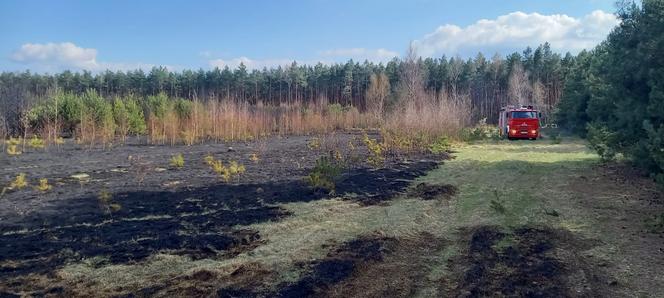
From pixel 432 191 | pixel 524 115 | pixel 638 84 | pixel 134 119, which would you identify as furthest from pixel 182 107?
pixel 638 84

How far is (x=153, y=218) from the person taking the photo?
662 centimetres

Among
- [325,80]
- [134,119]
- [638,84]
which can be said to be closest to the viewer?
[638,84]

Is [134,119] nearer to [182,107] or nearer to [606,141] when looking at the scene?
[182,107]

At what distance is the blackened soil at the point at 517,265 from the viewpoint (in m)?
4.15

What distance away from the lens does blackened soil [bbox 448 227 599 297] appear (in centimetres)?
415

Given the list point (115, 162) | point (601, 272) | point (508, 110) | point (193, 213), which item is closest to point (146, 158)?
point (115, 162)

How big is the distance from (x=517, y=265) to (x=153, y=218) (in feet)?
15.6

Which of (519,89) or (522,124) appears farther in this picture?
(519,89)

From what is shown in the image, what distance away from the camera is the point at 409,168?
12.4 meters

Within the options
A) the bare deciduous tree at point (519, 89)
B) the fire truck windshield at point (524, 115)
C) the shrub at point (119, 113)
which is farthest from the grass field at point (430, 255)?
the bare deciduous tree at point (519, 89)

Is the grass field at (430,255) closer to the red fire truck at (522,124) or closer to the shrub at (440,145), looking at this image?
the shrub at (440,145)

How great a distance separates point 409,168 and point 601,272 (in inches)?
308

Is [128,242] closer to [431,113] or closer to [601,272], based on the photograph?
[601,272]

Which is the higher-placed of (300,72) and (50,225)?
(300,72)
